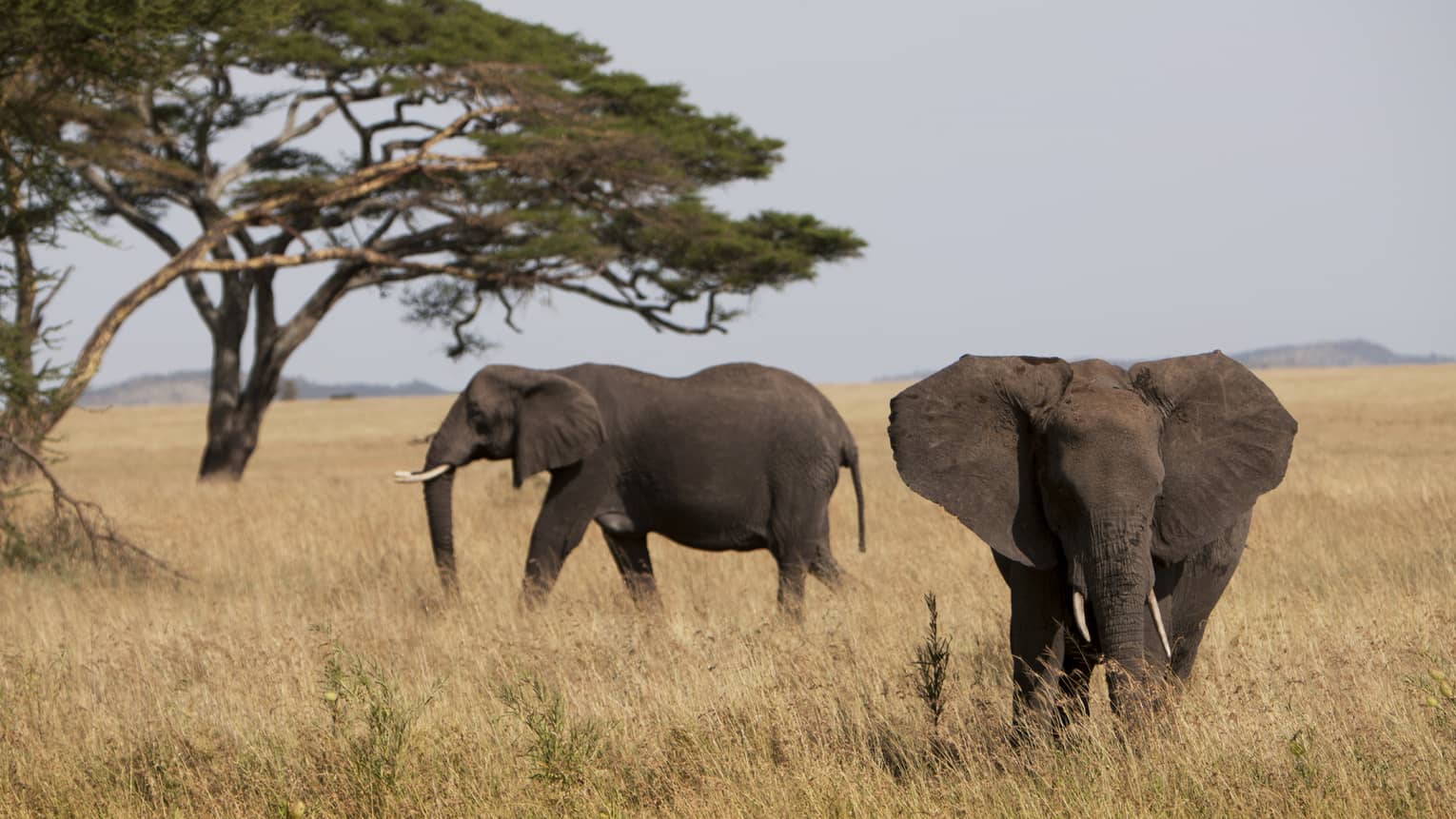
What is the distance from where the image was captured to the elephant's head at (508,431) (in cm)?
994

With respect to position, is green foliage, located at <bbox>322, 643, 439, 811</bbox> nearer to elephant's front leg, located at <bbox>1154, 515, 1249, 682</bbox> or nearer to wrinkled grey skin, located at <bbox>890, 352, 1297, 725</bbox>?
wrinkled grey skin, located at <bbox>890, 352, 1297, 725</bbox>

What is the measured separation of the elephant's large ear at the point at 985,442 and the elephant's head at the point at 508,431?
4.93m

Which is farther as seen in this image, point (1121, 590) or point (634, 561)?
point (634, 561)

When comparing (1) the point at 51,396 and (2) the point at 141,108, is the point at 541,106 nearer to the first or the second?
(2) the point at 141,108

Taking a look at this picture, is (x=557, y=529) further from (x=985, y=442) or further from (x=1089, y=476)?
(x=1089, y=476)

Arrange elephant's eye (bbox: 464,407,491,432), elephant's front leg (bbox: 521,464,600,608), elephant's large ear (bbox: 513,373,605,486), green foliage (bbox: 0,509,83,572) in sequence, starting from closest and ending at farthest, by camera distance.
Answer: elephant's front leg (bbox: 521,464,600,608), elephant's large ear (bbox: 513,373,605,486), elephant's eye (bbox: 464,407,491,432), green foliage (bbox: 0,509,83,572)

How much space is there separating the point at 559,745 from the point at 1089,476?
2.18 meters

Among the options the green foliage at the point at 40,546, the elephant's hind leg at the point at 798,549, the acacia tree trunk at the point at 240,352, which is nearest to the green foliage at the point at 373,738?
the elephant's hind leg at the point at 798,549

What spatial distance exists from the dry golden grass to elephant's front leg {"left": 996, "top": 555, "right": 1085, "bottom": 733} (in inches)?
5.5

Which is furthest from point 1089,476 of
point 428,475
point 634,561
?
point 428,475

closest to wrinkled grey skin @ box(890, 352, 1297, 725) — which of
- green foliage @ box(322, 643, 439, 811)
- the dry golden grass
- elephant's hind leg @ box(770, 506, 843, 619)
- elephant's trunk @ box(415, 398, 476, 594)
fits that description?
the dry golden grass

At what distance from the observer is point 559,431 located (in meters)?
9.93

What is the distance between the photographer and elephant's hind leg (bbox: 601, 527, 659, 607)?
995 centimetres

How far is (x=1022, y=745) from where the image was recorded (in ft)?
16.8
